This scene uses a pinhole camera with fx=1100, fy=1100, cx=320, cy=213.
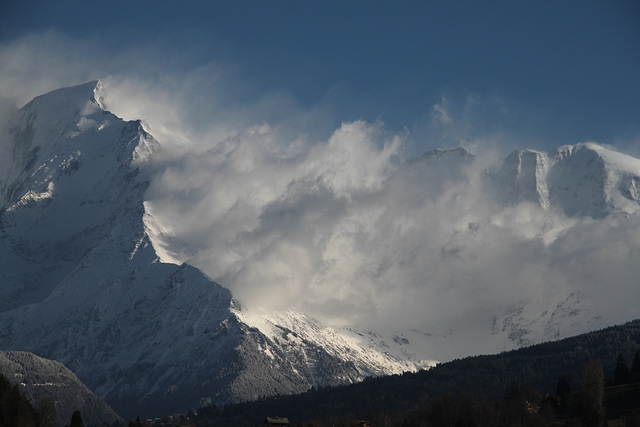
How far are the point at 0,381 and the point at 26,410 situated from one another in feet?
39.2

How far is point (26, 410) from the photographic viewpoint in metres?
191

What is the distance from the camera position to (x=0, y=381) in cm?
19950
